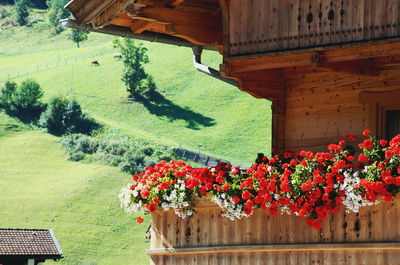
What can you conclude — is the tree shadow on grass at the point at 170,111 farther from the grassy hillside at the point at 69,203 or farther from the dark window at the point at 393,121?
the dark window at the point at 393,121

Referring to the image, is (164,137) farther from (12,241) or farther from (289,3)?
(289,3)

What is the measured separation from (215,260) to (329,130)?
9.57 feet

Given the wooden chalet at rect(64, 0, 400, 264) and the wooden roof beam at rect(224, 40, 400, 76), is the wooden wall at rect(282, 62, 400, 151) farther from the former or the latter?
the wooden roof beam at rect(224, 40, 400, 76)

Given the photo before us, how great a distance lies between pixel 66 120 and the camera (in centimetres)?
10894

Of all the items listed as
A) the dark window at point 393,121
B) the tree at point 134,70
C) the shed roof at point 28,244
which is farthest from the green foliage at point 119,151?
the dark window at point 393,121

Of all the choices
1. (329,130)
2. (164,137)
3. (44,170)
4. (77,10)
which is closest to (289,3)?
(329,130)

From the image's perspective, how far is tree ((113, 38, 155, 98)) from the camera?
117m

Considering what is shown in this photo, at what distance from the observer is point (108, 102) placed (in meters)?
114

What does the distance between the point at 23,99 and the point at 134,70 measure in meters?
17.5

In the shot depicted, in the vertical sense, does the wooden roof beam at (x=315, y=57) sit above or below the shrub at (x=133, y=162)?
below

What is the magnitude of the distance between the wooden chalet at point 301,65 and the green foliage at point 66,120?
312 feet

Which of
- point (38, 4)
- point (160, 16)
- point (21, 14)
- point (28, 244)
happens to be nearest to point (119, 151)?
point (28, 244)

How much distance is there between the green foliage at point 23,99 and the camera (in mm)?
110250

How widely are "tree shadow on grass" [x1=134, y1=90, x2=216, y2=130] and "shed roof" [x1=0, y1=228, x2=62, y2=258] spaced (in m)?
69.6
